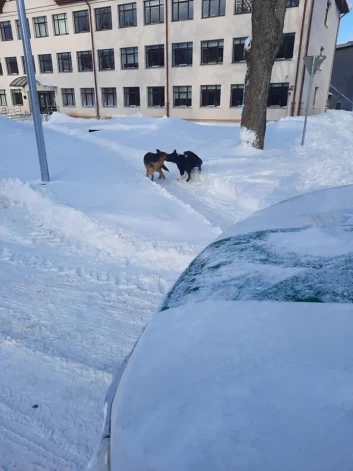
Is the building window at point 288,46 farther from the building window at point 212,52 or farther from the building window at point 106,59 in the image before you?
the building window at point 106,59

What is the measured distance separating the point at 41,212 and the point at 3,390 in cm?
381

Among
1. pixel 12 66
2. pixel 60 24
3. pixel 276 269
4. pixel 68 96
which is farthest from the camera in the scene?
pixel 12 66

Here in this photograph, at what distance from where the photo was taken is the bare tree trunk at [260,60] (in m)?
8.54

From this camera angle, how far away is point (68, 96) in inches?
1113

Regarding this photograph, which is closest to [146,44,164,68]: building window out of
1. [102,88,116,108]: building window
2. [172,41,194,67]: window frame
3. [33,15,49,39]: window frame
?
[172,41,194,67]: window frame

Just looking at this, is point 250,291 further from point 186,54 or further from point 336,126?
point 186,54

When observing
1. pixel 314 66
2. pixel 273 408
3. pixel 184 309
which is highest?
pixel 314 66

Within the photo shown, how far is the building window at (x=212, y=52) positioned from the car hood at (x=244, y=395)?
2365 centimetres

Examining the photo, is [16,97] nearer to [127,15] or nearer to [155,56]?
[127,15]

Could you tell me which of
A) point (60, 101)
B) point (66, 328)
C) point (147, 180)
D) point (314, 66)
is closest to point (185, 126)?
point (314, 66)

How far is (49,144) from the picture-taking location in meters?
9.84

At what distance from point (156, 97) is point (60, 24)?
10.8 m

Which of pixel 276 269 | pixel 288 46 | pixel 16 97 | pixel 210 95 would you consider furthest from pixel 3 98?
pixel 276 269

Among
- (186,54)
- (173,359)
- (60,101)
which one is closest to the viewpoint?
(173,359)
